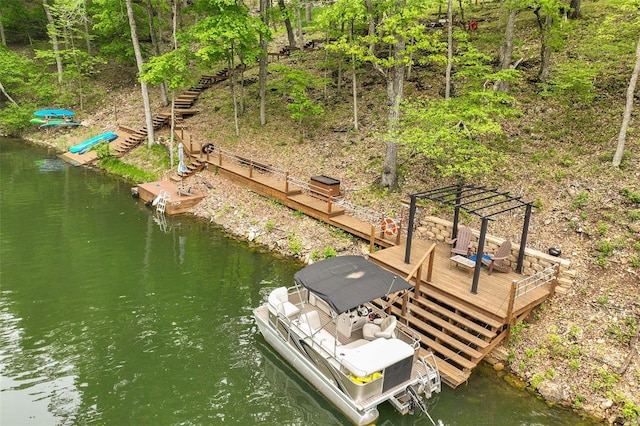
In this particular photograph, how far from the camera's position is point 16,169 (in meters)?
23.9

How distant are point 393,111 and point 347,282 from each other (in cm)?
878

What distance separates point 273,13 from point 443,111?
13369mm

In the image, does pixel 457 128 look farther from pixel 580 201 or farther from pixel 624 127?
pixel 624 127

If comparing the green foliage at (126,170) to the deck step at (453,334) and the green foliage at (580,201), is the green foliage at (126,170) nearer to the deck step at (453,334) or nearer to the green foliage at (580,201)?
the deck step at (453,334)

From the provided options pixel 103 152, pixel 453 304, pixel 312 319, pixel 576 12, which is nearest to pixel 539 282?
pixel 453 304

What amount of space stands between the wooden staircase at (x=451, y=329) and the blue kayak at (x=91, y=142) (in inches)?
935

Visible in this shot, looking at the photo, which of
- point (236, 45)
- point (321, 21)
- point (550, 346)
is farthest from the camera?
point (236, 45)

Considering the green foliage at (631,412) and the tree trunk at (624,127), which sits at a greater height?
the tree trunk at (624,127)

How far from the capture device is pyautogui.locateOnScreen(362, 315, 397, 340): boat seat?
924cm

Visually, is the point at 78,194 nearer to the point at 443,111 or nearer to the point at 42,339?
the point at 42,339

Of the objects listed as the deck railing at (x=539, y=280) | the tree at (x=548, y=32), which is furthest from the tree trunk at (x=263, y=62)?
the deck railing at (x=539, y=280)

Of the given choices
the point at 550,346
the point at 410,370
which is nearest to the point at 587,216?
the point at 550,346

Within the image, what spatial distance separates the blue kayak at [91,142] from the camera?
26844mm

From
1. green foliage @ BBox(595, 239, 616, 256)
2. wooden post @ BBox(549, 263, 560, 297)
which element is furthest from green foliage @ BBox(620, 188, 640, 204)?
wooden post @ BBox(549, 263, 560, 297)
